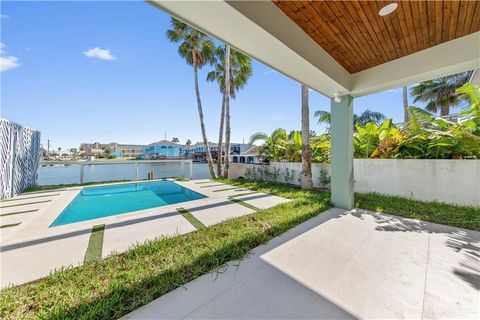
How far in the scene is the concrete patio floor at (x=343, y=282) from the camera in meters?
1.94

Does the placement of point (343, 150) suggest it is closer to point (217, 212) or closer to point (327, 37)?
point (327, 37)

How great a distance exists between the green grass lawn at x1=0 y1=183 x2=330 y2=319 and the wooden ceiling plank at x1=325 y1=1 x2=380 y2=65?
13.4 feet

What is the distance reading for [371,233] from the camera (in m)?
3.79

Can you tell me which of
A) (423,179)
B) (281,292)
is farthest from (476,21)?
(281,292)

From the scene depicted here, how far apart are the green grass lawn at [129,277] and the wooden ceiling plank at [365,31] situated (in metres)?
4.14

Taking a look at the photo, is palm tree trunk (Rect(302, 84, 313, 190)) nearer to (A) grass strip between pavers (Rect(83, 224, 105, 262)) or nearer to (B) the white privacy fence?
(A) grass strip between pavers (Rect(83, 224, 105, 262))

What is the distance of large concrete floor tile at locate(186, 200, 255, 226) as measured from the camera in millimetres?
4820

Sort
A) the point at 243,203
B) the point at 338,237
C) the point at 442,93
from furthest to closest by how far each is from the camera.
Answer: the point at 442,93, the point at 243,203, the point at 338,237

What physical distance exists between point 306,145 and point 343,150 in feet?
8.33

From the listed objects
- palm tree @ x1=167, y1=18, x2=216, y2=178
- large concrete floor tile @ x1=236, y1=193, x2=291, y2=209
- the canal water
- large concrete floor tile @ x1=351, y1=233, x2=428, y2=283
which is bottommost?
large concrete floor tile @ x1=351, y1=233, x2=428, y2=283

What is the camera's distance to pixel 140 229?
165 inches

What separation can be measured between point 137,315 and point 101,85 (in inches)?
495

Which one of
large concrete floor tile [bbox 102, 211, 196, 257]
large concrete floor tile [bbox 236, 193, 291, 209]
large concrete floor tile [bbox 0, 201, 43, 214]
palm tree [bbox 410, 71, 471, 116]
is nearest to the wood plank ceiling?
large concrete floor tile [bbox 236, 193, 291, 209]

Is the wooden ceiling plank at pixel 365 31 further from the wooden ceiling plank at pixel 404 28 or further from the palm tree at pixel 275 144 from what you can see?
the palm tree at pixel 275 144
